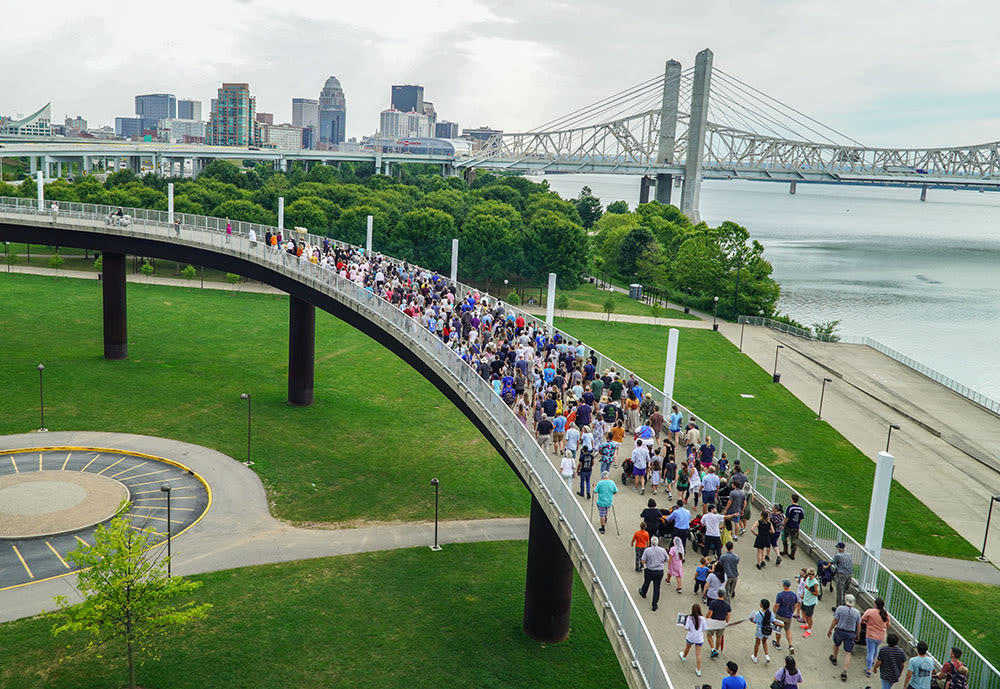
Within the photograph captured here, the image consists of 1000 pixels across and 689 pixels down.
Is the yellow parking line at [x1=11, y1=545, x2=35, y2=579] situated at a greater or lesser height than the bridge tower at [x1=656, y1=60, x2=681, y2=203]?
lesser

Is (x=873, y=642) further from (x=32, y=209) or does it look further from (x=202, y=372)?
(x=32, y=209)

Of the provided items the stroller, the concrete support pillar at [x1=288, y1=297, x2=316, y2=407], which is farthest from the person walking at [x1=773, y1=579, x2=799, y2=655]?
the concrete support pillar at [x1=288, y1=297, x2=316, y2=407]

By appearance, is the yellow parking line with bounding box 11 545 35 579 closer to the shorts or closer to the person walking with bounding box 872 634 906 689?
the shorts

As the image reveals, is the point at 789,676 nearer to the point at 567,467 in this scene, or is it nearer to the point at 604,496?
the point at 604,496

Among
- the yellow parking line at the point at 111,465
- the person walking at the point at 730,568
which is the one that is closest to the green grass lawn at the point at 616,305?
the yellow parking line at the point at 111,465

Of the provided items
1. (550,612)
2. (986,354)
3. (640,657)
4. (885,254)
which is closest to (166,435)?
(550,612)

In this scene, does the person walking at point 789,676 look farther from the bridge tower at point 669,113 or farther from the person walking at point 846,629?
the bridge tower at point 669,113
